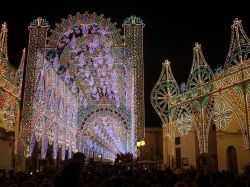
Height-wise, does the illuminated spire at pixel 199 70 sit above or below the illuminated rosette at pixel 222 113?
above

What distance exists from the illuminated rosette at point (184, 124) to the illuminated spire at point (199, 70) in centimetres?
336

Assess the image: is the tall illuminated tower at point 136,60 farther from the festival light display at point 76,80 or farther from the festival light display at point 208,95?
the festival light display at point 208,95

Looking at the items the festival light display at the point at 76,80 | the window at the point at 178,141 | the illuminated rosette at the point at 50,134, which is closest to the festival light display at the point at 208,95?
the festival light display at the point at 76,80

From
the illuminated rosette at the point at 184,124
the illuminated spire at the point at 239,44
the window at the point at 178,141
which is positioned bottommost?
the window at the point at 178,141

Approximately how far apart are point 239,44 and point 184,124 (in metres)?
9.29

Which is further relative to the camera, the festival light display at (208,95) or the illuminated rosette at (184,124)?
the illuminated rosette at (184,124)

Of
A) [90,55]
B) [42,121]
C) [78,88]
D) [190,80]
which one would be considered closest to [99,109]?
[78,88]

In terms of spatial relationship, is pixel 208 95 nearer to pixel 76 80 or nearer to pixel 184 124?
pixel 184 124

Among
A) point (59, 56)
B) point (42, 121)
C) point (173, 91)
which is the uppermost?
point (59, 56)

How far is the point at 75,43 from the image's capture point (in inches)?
1047

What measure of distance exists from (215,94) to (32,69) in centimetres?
1177

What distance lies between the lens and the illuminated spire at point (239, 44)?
1861cm

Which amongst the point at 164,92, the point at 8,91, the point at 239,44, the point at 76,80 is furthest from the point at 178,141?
the point at 8,91

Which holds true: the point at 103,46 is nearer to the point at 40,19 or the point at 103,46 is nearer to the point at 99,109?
the point at 40,19
